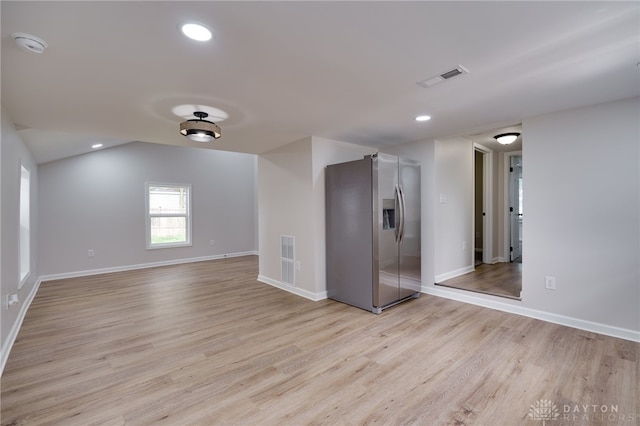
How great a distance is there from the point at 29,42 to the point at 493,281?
5374 mm

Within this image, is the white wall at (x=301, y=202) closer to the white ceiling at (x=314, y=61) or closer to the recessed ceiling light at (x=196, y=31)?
the white ceiling at (x=314, y=61)

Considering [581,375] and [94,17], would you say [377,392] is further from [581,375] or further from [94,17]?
[94,17]

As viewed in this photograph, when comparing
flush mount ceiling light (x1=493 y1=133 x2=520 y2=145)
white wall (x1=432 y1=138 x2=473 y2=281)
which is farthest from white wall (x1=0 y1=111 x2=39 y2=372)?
flush mount ceiling light (x1=493 y1=133 x2=520 y2=145)

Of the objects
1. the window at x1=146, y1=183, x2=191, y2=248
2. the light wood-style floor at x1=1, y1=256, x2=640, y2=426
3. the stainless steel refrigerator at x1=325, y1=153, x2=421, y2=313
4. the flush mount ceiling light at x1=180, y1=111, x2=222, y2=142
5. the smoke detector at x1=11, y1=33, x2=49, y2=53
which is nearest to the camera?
the smoke detector at x1=11, y1=33, x2=49, y2=53

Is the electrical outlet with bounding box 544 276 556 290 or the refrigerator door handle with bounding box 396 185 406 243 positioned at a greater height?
the refrigerator door handle with bounding box 396 185 406 243

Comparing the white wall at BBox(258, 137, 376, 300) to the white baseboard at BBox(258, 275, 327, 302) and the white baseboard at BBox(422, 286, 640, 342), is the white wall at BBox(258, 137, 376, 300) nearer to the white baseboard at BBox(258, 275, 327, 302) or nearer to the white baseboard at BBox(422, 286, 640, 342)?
the white baseboard at BBox(258, 275, 327, 302)

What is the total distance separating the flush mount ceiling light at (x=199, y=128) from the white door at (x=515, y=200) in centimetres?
563

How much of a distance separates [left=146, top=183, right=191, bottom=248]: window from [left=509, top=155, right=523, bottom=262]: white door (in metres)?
7.15

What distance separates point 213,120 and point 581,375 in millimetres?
3960

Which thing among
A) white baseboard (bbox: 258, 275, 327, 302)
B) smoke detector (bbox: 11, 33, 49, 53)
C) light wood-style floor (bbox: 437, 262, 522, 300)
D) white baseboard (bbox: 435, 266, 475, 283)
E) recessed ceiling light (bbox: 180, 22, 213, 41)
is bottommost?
white baseboard (bbox: 258, 275, 327, 302)

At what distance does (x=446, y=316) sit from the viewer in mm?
3365

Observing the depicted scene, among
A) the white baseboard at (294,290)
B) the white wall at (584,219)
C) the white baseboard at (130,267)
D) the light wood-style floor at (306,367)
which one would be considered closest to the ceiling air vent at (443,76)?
the white wall at (584,219)

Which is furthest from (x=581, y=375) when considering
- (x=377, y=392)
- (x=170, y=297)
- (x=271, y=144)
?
(x=170, y=297)

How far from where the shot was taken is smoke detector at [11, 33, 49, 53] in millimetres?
1597
